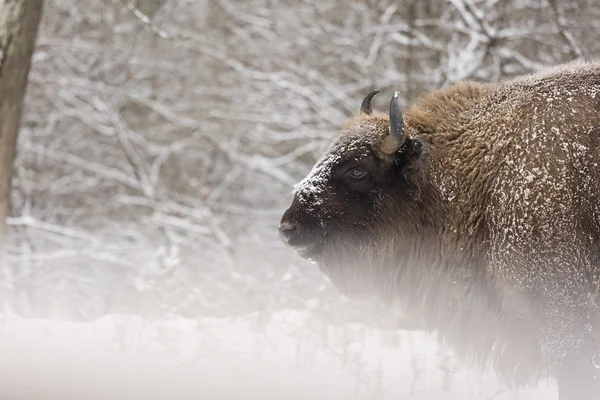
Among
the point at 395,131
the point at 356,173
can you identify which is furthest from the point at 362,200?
the point at 395,131

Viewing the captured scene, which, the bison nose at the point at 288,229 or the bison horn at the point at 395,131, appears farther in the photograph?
the bison nose at the point at 288,229

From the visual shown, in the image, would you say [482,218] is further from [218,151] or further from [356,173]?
[218,151]

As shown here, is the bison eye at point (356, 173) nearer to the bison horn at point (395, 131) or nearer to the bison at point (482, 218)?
the bison at point (482, 218)

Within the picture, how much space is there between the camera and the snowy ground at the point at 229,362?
5.25 meters

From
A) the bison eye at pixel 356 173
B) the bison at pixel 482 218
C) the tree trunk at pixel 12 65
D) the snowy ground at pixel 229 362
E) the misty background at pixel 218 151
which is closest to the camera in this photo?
the bison at pixel 482 218

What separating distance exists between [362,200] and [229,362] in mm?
2139

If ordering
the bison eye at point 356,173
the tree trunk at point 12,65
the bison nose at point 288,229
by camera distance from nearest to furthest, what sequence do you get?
the bison nose at point 288,229
the bison eye at point 356,173
the tree trunk at point 12,65

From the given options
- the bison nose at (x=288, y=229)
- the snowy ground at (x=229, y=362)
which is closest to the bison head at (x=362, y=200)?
the bison nose at (x=288, y=229)

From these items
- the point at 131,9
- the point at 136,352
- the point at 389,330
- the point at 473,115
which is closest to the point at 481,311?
the point at 473,115

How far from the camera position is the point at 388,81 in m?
10.8

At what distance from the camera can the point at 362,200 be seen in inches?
197

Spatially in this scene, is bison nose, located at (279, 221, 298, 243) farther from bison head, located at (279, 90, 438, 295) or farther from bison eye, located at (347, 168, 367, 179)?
bison eye, located at (347, 168, 367, 179)

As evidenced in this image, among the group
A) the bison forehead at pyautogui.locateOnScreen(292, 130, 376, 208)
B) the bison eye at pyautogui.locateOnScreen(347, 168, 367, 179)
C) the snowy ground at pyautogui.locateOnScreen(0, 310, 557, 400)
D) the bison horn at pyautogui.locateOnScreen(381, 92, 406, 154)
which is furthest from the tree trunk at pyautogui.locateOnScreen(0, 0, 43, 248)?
the bison horn at pyautogui.locateOnScreen(381, 92, 406, 154)

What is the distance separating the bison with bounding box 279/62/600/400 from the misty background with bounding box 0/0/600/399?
0.97 meters
